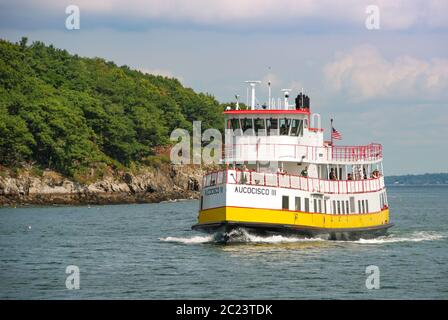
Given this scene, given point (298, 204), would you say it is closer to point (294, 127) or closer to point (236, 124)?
point (294, 127)

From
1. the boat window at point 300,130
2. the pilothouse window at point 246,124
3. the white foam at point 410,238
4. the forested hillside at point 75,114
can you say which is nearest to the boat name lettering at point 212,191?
the pilothouse window at point 246,124

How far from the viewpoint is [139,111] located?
16250cm

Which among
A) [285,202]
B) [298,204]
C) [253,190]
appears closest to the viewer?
[253,190]

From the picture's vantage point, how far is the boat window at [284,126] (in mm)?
60094

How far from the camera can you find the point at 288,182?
56.5 m

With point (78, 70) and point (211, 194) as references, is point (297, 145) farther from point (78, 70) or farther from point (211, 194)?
point (78, 70)

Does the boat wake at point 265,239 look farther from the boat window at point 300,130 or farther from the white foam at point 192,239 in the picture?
the boat window at point 300,130

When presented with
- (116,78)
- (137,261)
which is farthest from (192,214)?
(116,78)

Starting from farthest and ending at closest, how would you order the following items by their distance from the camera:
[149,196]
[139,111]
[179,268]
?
1. [139,111]
2. [149,196]
3. [179,268]

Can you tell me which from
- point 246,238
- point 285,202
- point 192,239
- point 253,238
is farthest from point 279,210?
point 192,239

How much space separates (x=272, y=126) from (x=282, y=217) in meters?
6.89

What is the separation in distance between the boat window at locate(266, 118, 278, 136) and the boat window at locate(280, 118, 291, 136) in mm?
415

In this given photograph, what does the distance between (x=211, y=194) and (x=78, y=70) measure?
116 metres
